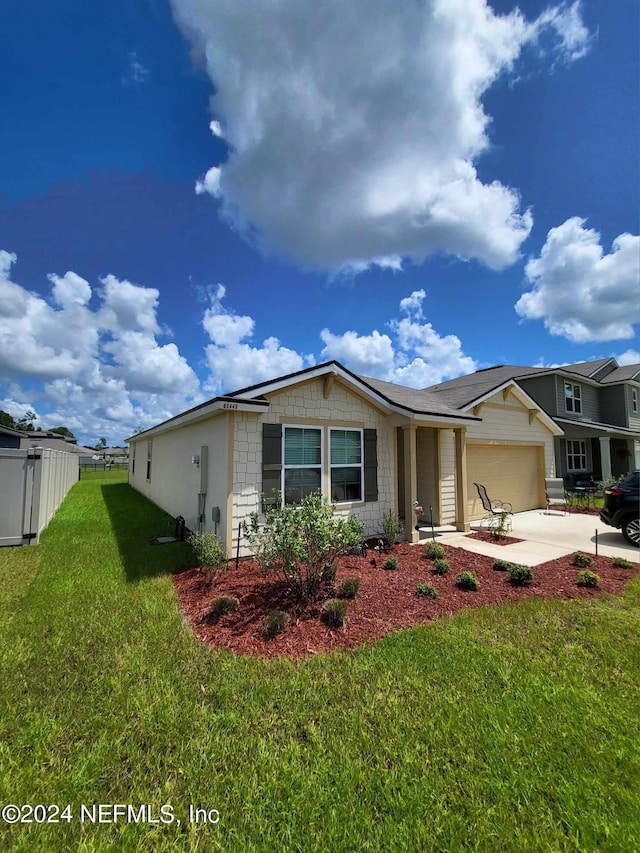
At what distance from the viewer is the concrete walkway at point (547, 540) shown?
7254 mm

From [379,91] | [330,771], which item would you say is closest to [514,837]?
[330,771]

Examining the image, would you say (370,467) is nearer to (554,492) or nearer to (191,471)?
(191,471)

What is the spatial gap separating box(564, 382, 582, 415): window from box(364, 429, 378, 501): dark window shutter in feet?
53.8

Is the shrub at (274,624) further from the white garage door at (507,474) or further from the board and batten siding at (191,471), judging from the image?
the white garage door at (507,474)

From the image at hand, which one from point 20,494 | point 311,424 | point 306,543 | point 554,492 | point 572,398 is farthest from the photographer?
point 572,398

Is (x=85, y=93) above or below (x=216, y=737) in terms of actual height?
above

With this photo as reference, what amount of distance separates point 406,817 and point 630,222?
15120mm

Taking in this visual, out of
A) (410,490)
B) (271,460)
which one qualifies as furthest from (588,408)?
(271,460)

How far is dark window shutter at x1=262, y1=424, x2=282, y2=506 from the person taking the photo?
6.73 m

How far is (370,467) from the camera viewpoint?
8.26 meters

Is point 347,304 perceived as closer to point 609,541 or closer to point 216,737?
point 609,541

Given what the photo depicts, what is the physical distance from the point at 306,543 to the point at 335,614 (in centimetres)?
97

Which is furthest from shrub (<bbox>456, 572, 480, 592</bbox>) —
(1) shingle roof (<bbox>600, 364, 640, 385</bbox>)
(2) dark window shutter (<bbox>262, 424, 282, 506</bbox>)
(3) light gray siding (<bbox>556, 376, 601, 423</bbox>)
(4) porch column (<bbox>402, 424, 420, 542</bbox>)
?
(1) shingle roof (<bbox>600, 364, 640, 385</bbox>)

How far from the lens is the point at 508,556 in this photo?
712 cm
